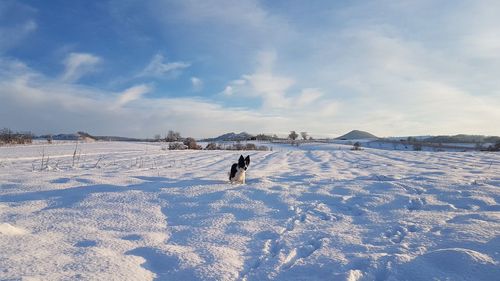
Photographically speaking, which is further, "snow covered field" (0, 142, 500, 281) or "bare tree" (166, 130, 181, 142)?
"bare tree" (166, 130, 181, 142)

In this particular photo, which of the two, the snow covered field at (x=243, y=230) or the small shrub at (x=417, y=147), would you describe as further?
the small shrub at (x=417, y=147)

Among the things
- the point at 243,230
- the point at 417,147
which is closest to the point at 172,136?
the point at 417,147

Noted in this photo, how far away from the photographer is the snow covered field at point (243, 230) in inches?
93.4

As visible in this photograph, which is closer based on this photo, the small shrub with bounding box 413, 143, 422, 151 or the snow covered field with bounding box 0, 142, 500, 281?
the snow covered field with bounding box 0, 142, 500, 281

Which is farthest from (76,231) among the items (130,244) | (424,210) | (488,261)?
(424,210)

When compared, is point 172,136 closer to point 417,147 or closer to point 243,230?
point 417,147

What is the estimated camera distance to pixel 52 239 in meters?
2.75

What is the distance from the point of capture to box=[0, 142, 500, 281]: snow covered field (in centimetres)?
237

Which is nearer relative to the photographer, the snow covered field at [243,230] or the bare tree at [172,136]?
the snow covered field at [243,230]

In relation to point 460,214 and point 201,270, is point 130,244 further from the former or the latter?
point 460,214

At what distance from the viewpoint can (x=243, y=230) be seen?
330 cm

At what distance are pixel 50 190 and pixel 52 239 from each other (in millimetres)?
1876

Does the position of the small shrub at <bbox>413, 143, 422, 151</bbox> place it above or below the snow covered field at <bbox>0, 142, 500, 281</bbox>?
above

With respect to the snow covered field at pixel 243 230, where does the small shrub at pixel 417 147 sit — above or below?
above
